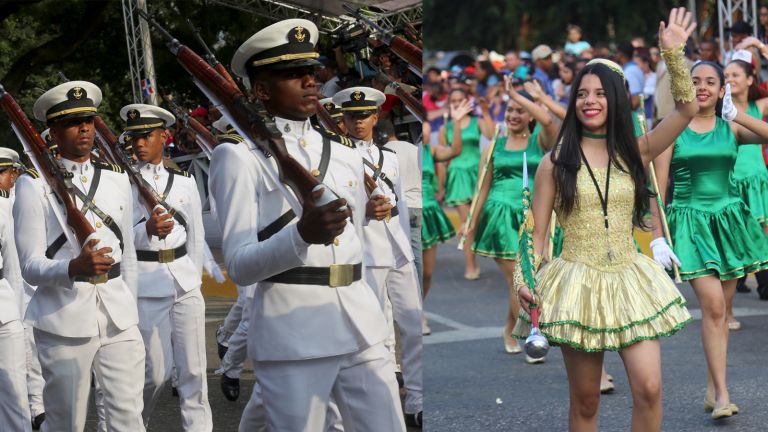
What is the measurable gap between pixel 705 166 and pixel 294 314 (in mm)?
3419

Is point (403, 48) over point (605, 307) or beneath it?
over

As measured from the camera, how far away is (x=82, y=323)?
4816 millimetres

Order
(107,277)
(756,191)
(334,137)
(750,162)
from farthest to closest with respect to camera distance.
Answer: (750,162), (756,191), (107,277), (334,137)

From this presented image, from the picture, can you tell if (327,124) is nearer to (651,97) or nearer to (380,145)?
(380,145)

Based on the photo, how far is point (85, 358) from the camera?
191 inches

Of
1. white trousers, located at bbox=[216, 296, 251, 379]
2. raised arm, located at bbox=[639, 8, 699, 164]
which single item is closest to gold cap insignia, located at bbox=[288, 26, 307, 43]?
raised arm, located at bbox=[639, 8, 699, 164]

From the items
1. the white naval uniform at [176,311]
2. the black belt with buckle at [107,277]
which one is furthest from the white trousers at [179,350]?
the black belt with buckle at [107,277]

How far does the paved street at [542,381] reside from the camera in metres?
5.88

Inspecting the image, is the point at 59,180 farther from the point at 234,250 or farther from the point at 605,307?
the point at 605,307

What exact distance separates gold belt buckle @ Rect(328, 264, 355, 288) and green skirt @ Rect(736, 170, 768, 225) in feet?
17.7

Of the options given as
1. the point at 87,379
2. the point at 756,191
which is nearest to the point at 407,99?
the point at 87,379

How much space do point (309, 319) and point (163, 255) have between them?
7.61 ft

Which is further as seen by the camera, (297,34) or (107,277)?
(107,277)

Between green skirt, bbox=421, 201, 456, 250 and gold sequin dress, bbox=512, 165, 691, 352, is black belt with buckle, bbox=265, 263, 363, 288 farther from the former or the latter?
green skirt, bbox=421, 201, 456, 250
